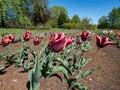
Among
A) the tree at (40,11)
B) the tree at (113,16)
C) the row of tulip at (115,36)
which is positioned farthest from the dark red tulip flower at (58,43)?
the tree at (113,16)

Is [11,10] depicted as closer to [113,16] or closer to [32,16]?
[32,16]

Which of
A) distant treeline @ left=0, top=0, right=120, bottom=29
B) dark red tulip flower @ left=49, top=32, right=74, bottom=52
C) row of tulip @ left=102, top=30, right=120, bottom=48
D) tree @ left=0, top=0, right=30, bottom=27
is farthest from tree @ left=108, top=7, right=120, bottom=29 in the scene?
dark red tulip flower @ left=49, top=32, right=74, bottom=52

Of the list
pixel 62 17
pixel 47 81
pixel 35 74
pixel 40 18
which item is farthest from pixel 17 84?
pixel 62 17

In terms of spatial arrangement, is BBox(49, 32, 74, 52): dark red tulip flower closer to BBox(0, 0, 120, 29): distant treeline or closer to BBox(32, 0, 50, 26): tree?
BBox(0, 0, 120, 29): distant treeline

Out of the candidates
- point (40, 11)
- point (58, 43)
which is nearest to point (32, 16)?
point (40, 11)

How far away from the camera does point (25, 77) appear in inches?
157

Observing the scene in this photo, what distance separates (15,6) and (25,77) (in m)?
24.3

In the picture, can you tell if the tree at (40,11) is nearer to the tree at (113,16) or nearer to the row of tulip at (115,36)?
the row of tulip at (115,36)

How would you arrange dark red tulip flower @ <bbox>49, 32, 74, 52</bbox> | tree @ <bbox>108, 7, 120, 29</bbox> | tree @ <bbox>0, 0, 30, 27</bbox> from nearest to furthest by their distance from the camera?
1. dark red tulip flower @ <bbox>49, 32, 74, 52</bbox>
2. tree @ <bbox>0, 0, 30, 27</bbox>
3. tree @ <bbox>108, 7, 120, 29</bbox>

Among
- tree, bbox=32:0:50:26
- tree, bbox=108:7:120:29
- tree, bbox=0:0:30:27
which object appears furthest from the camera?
tree, bbox=108:7:120:29

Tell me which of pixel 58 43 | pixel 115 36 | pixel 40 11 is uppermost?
pixel 58 43

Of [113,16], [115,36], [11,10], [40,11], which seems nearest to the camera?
[115,36]

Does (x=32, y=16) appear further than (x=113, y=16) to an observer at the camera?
No

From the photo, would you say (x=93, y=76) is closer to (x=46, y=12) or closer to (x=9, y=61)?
(x=9, y=61)
